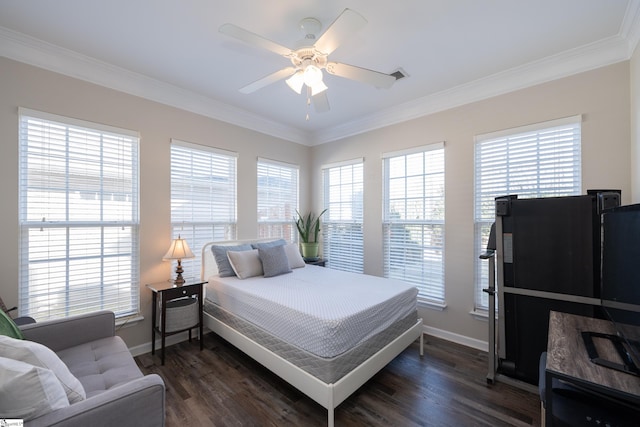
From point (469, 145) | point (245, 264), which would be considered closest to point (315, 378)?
point (245, 264)

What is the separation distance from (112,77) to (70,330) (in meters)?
2.33

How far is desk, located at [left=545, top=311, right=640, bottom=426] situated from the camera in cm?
101

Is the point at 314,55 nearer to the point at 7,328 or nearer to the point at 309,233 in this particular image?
the point at 7,328

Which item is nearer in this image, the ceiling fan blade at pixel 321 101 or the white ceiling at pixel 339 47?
the white ceiling at pixel 339 47

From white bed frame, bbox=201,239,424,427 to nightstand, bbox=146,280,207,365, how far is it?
217 millimetres

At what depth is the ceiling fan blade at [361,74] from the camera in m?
1.95

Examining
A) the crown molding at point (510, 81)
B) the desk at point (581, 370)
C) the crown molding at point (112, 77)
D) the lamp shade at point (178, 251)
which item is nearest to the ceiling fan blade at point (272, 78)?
the crown molding at point (112, 77)

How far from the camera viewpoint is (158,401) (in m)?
1.25

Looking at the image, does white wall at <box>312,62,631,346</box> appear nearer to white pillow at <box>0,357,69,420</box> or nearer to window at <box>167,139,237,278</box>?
window at <box>167,139,237,278</box>

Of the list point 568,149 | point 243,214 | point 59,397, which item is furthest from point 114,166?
point 568,149

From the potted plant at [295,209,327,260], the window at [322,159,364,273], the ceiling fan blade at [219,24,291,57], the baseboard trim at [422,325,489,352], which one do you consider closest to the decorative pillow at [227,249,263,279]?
the potted plant at [295,209,327,260]

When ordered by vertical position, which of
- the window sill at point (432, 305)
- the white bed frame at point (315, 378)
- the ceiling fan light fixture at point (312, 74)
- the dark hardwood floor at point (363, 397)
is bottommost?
the dark hardwood floor at point (363, 397)

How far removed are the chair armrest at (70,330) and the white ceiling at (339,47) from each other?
2177 millimetres

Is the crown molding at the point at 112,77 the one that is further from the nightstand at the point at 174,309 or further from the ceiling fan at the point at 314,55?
the nightstand at the point at 174,309
